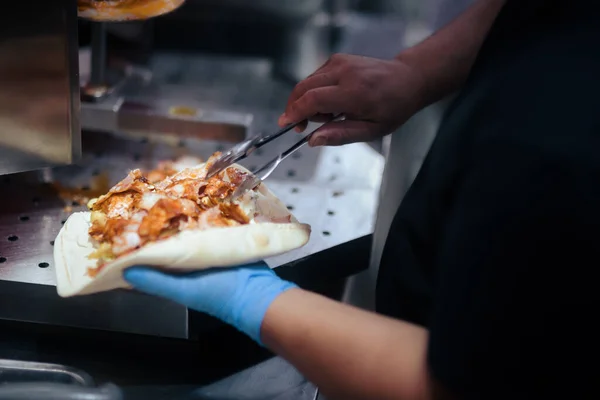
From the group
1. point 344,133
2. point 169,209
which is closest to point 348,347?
point 169,209

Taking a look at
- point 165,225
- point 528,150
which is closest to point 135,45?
point 165,225

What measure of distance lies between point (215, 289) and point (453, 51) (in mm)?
483

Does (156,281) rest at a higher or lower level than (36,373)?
higher

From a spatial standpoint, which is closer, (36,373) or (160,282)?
(160,282)

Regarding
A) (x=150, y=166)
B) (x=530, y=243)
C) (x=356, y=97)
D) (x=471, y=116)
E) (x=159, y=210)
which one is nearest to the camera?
(x=530, y=243)

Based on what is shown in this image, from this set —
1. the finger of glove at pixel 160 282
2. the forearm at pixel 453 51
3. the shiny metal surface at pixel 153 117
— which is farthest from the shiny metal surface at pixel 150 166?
the forearm at pixel 453 51

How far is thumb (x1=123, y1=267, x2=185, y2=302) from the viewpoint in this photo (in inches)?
25.0

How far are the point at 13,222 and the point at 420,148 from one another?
65cm

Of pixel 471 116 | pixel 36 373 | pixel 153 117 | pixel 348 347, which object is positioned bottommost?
pixel 36 373

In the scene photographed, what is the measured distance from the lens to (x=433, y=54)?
852 mm

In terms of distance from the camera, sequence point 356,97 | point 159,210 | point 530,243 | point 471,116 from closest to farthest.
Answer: point 530,243, point 471,116, point 159,210, point 356,97

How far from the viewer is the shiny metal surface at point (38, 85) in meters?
0.70

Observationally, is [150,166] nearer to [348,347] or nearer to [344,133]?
[344,133]

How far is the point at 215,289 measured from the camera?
641 mm
